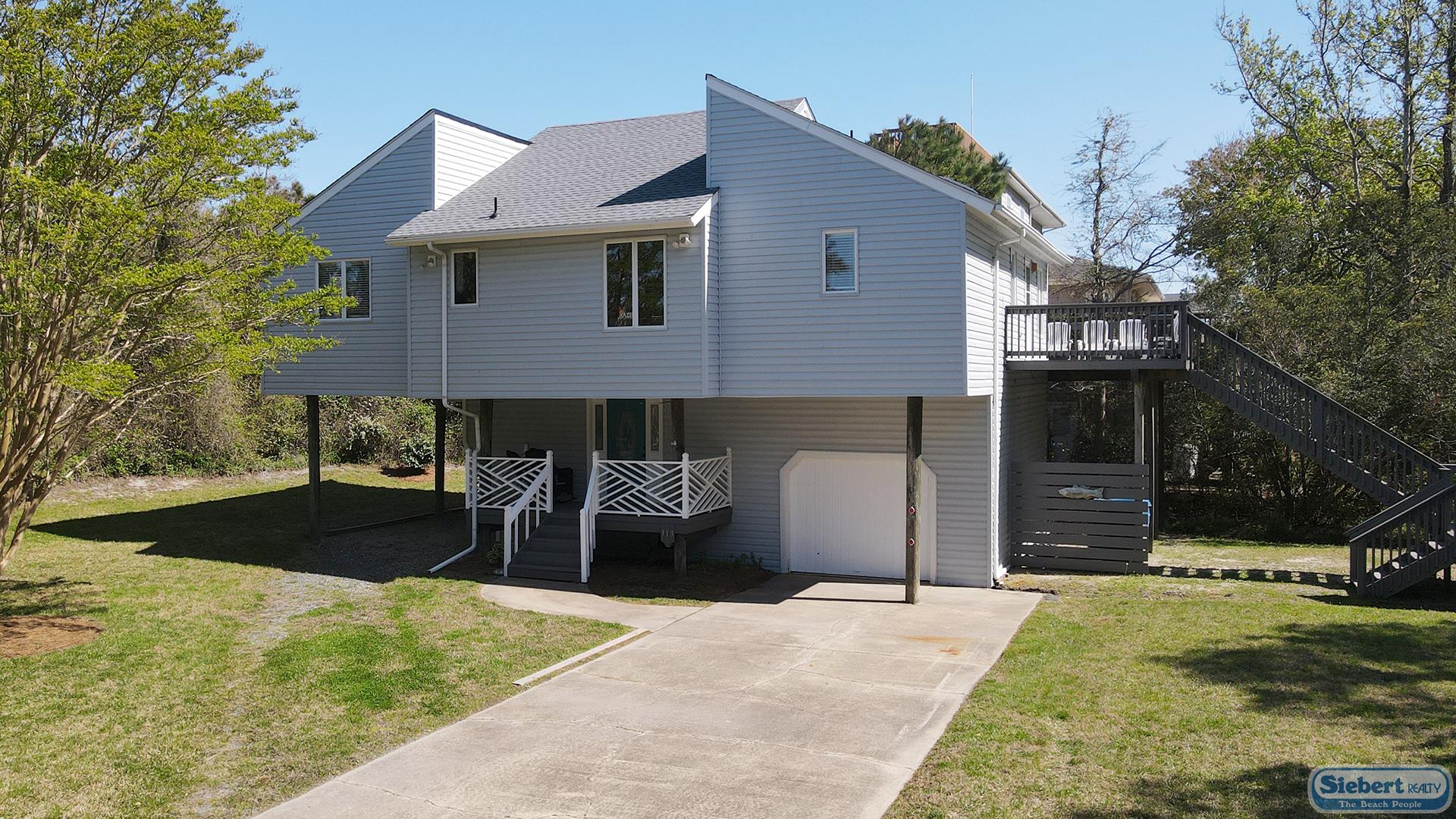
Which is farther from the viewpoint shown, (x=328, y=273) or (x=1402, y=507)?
(x=328, y=273)

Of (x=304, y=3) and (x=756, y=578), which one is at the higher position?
(x=304, y=3)

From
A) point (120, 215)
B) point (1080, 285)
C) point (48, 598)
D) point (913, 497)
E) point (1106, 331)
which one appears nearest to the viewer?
point (120, 215)

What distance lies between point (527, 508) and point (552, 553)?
1.07 m

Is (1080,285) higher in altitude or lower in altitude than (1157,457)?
higher

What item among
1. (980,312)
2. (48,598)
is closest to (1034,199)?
(980,312)

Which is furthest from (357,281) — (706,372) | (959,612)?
(959,612)

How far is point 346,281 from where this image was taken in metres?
17.9

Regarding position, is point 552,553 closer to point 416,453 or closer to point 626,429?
point 626,429

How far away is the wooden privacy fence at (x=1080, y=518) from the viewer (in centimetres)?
1558

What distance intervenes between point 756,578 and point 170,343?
32.4 ft

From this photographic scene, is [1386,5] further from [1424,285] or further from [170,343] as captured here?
[170,343]

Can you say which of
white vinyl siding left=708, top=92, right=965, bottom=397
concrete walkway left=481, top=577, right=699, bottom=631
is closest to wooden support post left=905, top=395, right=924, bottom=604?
white vinyl siding left=708, top=92, right=965, bottom=397

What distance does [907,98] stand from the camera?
27.9 metres

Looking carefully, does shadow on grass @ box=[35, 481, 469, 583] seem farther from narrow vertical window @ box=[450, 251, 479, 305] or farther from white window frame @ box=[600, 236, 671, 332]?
white window frame @ box=[600, 236, 671, 332]
